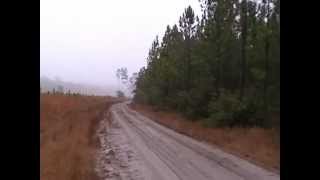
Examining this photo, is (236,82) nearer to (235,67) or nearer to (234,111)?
(235,67)

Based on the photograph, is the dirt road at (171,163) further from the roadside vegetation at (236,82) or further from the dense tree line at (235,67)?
the dense tree line at (235,67)

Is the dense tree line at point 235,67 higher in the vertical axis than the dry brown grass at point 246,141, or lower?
higher

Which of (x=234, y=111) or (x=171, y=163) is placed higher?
(x=234, y=111)

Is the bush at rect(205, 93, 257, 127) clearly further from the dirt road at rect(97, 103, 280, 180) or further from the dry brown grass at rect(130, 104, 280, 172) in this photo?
the dirt road at rect(97, 103, 280, 180)

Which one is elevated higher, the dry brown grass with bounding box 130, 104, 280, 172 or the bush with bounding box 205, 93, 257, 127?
the bush with bounding box 205, 93, 257, 127

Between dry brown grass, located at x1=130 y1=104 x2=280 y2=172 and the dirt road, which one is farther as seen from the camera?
dry brown grass, located at x1=130 y1=104 x2=280 y2=172

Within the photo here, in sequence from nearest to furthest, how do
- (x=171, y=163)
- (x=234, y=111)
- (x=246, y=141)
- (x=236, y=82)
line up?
(x=171, y=163)
(x=246, y=141)
(x=234, y=111)
(x=236, y=82)

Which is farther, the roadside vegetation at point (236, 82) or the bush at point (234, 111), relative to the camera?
the bush at point (234, 111)

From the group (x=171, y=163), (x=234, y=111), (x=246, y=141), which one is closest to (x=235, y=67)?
(x=234, y=111)

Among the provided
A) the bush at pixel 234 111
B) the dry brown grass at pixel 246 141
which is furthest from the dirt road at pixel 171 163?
the bush at pixel 234 111

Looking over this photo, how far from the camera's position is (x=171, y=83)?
3922 cm

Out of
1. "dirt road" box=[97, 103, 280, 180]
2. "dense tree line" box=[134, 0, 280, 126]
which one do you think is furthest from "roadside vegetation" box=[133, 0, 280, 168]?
"dirt road" box=[97, 103, 280, 180]
